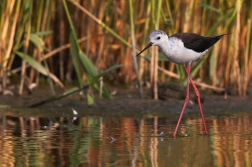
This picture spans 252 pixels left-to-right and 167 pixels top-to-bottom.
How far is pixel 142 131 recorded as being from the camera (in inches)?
256

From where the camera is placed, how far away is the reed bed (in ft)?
27.6

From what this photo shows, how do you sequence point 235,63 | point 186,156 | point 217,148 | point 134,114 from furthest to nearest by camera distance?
1. point 235,63
2. point 134,114
3. point 217,148
4. point 186,156

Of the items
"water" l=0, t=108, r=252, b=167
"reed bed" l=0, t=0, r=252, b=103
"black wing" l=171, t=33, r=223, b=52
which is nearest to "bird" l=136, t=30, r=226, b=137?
"black wing" l=171, t=33, r=223, b=52

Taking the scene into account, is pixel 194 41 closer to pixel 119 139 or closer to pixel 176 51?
pixel 176 51

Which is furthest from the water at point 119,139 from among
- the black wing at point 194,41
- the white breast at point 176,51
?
the black wing at point 194,41

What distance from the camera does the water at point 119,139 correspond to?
4.95m

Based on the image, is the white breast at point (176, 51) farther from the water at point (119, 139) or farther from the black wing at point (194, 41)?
the water at point (119, 139)

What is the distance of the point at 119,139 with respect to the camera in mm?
6004

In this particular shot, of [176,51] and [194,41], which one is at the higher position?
[194,41]

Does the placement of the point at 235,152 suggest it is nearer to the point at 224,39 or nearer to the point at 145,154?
the point at 145,154

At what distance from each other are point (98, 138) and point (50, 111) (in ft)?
7.18

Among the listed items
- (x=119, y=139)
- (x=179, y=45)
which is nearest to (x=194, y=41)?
(x=179, y=45)

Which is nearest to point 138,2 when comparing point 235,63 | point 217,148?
point 235,63

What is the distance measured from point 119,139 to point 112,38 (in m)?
4.53
